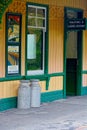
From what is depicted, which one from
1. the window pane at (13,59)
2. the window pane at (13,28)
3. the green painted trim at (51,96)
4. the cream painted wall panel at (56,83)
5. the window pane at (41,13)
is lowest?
the green painted trim at (51,96)

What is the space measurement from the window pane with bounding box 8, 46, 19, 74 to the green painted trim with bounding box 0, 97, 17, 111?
77 cm

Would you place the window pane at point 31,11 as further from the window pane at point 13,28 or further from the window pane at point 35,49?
the window pane at point 13,28

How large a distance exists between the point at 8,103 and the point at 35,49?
2103 mm

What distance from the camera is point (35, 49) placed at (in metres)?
13.3

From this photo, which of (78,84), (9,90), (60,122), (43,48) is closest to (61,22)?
(43,48)

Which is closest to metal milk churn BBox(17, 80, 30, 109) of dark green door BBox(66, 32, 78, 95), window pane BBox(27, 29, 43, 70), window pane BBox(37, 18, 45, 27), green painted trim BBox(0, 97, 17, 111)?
green painted trim BBox(0, 97, 17, 111)

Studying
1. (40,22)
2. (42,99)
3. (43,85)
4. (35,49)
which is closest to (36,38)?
(35,49)

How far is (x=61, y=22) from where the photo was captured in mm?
14305

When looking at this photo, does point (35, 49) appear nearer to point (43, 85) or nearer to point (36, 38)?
point (36, 38)

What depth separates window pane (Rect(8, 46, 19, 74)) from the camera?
12202 mm

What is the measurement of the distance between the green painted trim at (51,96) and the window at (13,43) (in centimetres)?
142

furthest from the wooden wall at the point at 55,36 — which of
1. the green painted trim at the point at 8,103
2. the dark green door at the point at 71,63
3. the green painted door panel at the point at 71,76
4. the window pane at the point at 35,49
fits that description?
Answer: the green painted door panel at the point at 71,76

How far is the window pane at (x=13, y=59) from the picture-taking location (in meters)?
12.2

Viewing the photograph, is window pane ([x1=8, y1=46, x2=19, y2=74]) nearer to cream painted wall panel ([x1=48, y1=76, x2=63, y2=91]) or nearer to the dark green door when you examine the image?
cream painted wall panel ([x1=48, y1=76, x2=63, y2=91])
